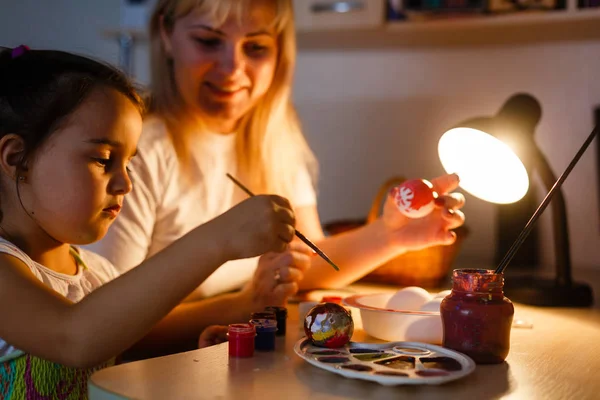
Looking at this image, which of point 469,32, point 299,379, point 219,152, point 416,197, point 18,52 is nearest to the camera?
point 299,379

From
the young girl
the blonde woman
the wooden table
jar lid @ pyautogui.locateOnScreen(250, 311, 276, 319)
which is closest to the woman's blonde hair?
the blonde woman

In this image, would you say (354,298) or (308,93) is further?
(308,93)

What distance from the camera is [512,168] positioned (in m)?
1.13

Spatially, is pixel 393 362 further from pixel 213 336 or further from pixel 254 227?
pixel 213 336

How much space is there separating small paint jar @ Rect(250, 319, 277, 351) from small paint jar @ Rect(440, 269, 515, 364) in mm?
232

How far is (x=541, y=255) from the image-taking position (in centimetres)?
201

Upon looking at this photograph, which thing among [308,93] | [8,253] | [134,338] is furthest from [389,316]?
[308,93]

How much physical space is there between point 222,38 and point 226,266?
0.49m

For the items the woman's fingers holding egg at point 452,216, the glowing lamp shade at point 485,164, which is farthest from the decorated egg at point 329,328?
the woman's fingers holding egg at point 452,216

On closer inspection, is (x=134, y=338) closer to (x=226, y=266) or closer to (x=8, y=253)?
(x=8, y=253)

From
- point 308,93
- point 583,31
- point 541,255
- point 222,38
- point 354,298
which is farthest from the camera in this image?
point 308,93

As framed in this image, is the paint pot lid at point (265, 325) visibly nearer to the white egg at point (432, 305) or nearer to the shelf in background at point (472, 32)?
the white egg at point (432, 305)

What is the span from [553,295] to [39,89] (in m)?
0.99

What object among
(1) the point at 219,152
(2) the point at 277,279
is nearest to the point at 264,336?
(2) the point at 277,279
